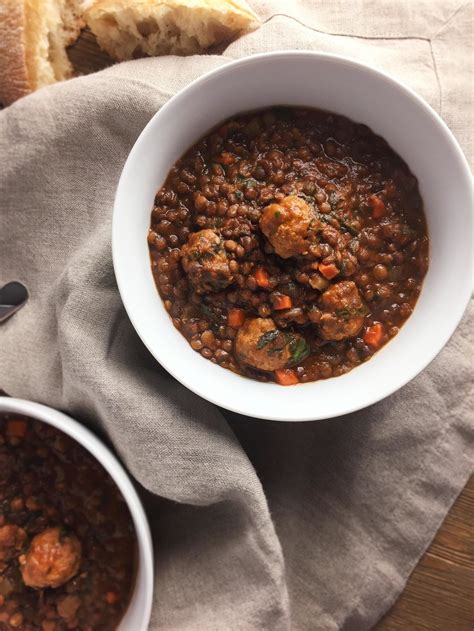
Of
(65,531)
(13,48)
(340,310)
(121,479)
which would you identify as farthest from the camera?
(13,48)

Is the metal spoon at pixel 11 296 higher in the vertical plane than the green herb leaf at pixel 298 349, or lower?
lower

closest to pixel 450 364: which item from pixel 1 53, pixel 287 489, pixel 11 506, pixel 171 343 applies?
pixel 287 489

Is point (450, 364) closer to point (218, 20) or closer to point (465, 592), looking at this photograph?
point (465, 592)

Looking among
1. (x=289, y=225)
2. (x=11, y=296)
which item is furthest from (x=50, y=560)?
(x=289, y=225)

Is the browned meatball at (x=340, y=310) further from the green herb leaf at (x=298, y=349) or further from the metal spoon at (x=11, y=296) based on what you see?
the metal spoon at (x=11, y=296)

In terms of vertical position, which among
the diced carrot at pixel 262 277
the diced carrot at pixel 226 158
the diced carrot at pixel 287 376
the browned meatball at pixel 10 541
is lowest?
the browned meatball at pixel 10 541

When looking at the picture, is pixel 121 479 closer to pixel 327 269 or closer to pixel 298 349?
pixel 298 349

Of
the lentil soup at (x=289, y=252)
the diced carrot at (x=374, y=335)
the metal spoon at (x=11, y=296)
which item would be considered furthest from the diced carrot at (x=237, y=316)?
the metal spoon at (x=11, y=296)
